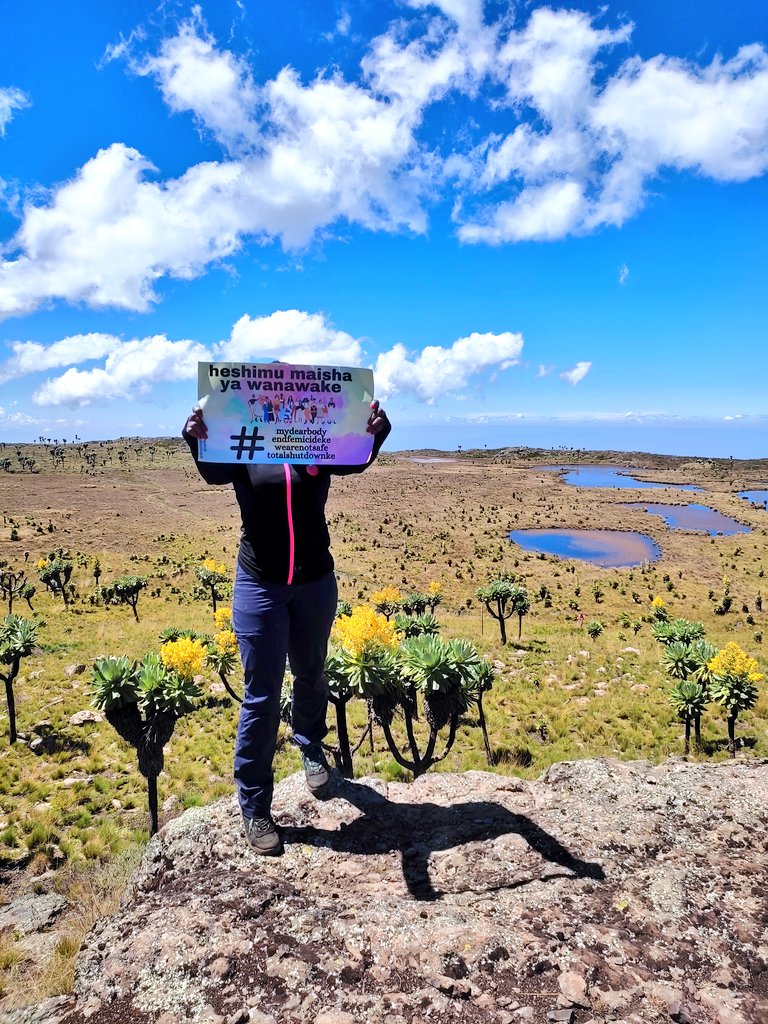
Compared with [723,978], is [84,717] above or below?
below

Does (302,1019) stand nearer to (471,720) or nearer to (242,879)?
(242,879)

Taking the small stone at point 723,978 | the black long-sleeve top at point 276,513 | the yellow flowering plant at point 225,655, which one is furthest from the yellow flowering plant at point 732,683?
the black long-sleeve top at point 276,513

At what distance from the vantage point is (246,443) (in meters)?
4.75

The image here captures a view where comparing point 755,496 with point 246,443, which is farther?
point 755,496

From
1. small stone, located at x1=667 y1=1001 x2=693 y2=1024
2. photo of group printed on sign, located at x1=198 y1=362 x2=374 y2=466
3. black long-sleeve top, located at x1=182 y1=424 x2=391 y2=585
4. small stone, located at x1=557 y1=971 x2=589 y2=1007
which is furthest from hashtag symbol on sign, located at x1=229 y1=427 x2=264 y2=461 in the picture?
small stone, located at x1=667 y1=1001 x2=693 y2=1024

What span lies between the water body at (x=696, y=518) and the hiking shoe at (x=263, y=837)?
90827mm

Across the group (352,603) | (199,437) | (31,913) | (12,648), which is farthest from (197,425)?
(352,603)

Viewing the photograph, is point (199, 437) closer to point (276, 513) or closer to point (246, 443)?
point (246, 443)

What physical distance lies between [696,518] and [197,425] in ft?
361

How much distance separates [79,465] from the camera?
522 ft

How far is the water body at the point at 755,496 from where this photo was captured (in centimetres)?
11650

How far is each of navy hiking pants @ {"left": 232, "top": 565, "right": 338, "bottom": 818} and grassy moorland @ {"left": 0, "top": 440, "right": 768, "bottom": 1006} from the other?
1.79 meters

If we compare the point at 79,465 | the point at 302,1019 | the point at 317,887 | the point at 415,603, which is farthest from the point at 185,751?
the point at 79,465

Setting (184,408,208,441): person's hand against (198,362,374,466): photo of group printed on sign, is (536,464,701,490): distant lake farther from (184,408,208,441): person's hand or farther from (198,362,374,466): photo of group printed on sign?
(184,408,208,441): person's hand
